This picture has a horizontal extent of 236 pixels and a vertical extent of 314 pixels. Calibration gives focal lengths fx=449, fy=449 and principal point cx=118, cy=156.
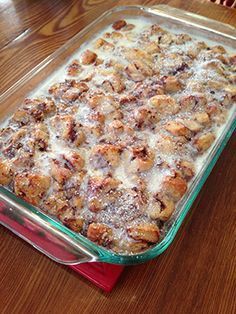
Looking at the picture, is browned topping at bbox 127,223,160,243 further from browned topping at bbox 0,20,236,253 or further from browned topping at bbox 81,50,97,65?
Answer: browned topping at bbox 81,50,97,65

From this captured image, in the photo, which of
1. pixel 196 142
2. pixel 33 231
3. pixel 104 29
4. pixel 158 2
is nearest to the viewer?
pixel 33 231

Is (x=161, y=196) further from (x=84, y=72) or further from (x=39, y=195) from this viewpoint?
(x=84, y=72)

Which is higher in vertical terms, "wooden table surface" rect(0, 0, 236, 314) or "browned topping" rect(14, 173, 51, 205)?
"browned topping" rect(14, 173, 51, 205)

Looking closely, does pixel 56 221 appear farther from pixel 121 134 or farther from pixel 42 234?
pixel 121 134

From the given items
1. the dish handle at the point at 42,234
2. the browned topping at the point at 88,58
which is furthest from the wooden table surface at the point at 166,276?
the browned topping at the point at 88,58

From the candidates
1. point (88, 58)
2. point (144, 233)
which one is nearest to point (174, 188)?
point (144, 233)

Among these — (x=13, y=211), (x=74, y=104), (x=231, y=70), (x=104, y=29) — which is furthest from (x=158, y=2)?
(x=13, y=211)

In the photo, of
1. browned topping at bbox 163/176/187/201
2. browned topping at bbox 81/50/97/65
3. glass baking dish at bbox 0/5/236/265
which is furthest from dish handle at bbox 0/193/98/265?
browned topping at bbox 81/50/97/65

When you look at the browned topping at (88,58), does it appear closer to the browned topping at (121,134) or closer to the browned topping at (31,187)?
the browned topping at (121,134)

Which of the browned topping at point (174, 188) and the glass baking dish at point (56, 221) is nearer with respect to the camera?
the glass baking dish at point (56, 221)
